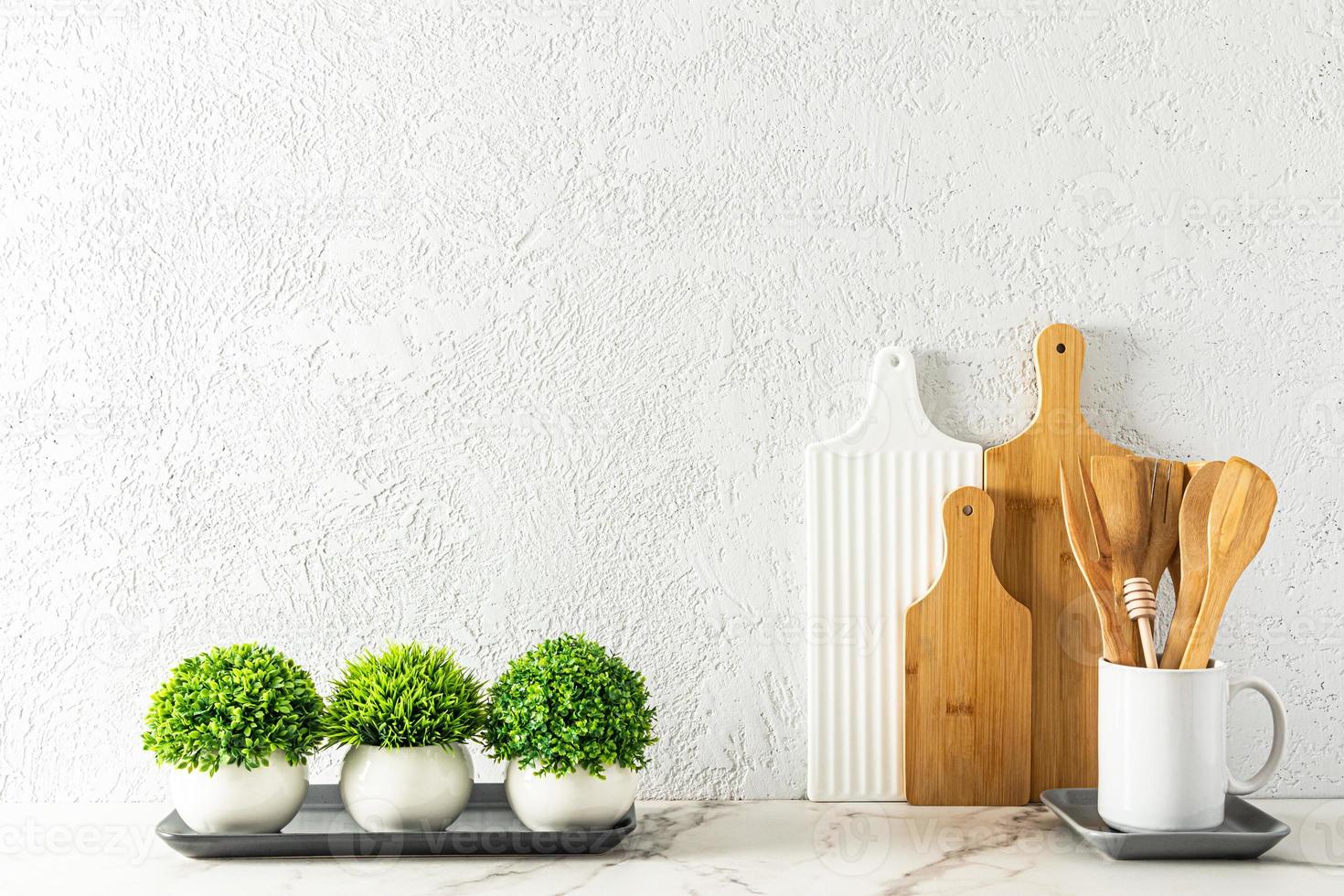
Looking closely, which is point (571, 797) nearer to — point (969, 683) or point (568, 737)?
point (568, 737)

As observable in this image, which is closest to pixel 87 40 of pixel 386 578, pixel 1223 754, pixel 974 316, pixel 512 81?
pixel 512 81

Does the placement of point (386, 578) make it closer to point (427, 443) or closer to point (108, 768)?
point (427, 443)

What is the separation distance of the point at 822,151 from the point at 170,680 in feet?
2.35

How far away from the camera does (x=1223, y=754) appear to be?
0.84 meters

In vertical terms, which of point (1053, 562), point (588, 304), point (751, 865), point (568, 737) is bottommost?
point (751, 865)

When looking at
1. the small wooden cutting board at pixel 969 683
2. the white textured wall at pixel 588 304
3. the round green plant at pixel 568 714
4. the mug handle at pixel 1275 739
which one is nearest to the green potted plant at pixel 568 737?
the round green plant at pixel 568 714

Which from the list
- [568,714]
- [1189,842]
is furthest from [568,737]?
[1189,842]

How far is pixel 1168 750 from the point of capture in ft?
2.70

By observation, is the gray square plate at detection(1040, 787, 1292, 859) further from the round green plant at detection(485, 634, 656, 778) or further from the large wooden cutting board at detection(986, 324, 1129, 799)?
the round green plant at detection(485, 634, 656, 778)

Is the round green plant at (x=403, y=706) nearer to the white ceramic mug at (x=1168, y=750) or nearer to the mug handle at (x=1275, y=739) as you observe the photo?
the white ceramic mug at (x=1168, y=750)

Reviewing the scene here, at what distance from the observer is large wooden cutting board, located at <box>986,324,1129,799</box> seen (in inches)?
37.8

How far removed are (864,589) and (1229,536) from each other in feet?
0.99

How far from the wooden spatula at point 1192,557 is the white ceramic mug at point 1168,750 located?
4 cm

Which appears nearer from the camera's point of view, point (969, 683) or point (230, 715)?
point (230, 715)
